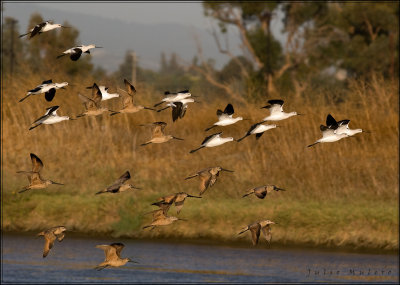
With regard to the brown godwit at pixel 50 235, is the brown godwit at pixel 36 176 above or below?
above

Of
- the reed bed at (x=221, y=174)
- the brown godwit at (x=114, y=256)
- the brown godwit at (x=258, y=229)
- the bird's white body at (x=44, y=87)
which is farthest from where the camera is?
the reed bed at (x=221, y=174)

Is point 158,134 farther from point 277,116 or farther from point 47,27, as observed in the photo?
point 47,27

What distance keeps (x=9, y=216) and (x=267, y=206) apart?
7645 millimetres

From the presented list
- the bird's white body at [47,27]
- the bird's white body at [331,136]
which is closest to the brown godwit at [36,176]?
the bird's white body at [47,27]

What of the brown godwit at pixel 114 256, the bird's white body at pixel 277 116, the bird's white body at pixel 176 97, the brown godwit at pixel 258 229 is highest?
the bird's white body at pixel 176 97

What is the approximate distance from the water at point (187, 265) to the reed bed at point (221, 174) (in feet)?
1.78

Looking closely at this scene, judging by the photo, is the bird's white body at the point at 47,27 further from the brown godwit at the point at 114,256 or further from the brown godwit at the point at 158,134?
the brown godwit at the point at 114,256

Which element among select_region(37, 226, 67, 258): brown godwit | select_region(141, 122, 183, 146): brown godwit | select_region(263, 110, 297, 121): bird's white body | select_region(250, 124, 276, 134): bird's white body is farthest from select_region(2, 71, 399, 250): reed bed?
select_region(250, 124, 276, 134): bird's white body

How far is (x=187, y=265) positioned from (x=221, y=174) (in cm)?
586

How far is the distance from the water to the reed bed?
1.78 feet

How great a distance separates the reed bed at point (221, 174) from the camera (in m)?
31.3

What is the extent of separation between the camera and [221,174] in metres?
35.0

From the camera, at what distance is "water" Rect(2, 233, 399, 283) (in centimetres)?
2808

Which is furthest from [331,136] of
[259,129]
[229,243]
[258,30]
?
[258,30]
